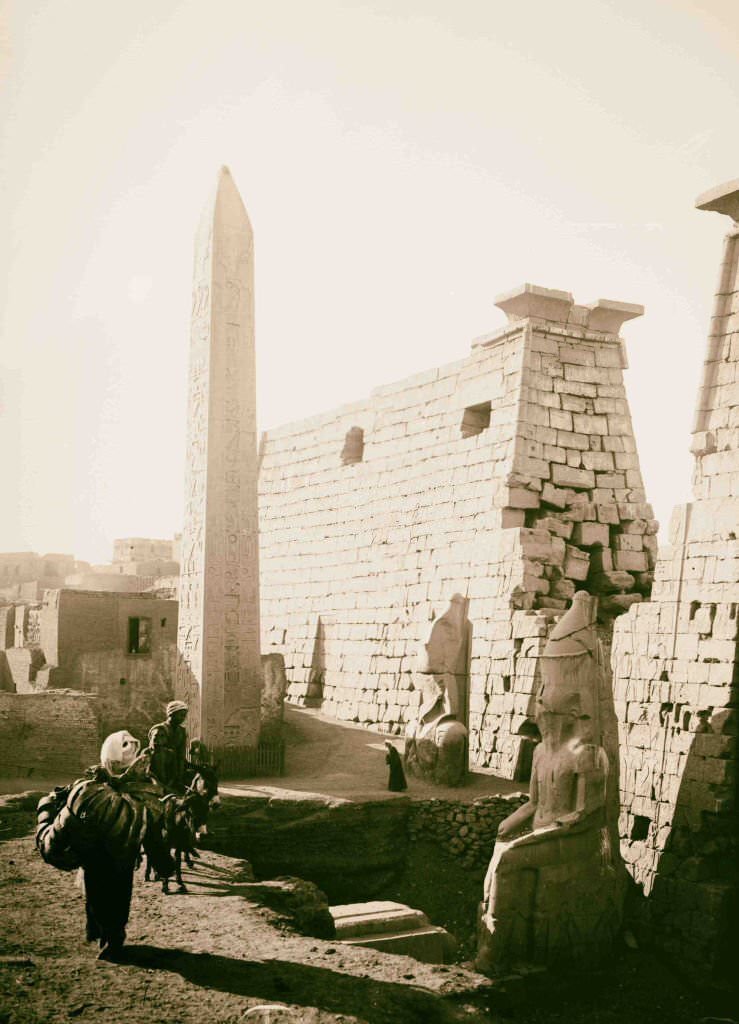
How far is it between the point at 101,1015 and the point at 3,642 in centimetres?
1726

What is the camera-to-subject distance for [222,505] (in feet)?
46.3

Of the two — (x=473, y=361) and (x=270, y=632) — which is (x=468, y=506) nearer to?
(x=473, y=361)

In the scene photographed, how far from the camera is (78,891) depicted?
9.27 m

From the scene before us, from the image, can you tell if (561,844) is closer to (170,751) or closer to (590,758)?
(590,758)

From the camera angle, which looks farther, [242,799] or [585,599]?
[242,799]

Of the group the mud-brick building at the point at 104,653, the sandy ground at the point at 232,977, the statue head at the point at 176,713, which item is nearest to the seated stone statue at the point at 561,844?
the sandy ground at the point at 232,977

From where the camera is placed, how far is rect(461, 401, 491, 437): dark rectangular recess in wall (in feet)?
51.9

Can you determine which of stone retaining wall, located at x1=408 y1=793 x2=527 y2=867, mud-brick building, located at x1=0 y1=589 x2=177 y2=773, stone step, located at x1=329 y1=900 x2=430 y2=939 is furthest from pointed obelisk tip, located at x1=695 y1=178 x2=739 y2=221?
mud-brick building, located at x1=0 y1=589 x2=177 y2=773

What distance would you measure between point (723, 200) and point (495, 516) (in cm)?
483

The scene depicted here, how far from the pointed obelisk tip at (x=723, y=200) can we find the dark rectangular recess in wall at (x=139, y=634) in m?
12.2

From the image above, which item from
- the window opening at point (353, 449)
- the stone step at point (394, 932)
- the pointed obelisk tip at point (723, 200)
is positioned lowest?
the stone step at point (394, 932)

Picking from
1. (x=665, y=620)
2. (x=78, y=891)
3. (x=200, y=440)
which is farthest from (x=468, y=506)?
(x=78, y=891)

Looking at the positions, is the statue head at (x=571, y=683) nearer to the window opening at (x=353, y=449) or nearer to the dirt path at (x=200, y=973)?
the dirt path at (x=200, y=973)

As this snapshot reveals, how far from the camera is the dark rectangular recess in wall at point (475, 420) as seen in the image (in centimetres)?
1583
